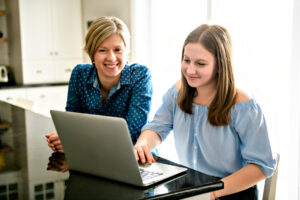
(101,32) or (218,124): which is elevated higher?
(101,32)

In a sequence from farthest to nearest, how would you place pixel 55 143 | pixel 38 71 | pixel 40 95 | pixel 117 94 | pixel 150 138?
pixel 38 71, pixel 40 95, pixel 117 94, pixel 150 138, pixel 55 143

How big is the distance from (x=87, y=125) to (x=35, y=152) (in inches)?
15.2

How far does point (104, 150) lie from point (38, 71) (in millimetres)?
3862

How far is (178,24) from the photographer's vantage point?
3.71 meters

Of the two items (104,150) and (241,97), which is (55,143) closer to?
(104,150)

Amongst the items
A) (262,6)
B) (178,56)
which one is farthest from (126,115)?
(178,56)

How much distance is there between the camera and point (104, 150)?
105 centimetres

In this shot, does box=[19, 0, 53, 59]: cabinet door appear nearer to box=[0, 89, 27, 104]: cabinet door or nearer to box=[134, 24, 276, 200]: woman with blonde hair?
box=[0, 89, 27, 104]: cabinet door

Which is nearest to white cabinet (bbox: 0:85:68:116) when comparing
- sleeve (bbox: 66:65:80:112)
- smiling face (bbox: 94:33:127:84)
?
sleeve (bbox: 66:65:80:112)

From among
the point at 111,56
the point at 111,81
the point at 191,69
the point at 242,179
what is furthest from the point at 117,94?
the point at 242,179

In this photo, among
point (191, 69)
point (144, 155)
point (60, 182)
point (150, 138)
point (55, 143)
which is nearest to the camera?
point (60, 182)

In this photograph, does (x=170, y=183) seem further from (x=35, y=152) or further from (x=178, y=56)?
(x=178, y=56)

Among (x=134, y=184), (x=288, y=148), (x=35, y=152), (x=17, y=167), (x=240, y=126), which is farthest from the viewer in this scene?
(x=288, y=148)

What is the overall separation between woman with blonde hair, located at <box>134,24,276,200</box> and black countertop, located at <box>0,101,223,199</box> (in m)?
0.35
